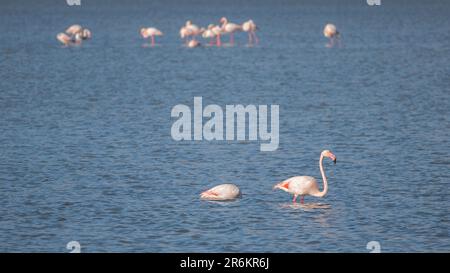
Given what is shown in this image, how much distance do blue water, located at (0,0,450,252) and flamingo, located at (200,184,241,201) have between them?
0.18 meters

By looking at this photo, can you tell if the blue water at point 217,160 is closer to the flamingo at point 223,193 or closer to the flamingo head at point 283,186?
the flamingo at point 223,193

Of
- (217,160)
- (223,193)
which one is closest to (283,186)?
(223,193)

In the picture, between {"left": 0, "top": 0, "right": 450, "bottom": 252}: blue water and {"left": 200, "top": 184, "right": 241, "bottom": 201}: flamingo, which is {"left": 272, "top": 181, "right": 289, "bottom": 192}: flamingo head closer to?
{"left": 0, "top": 0, "right": 450, "bottom": 252}: blue water

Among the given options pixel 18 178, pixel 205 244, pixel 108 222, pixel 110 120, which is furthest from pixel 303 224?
pixel 110 120

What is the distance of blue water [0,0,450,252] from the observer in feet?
75.0

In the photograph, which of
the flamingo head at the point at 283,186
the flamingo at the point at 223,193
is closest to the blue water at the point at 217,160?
the flamingo at the point at 223,193

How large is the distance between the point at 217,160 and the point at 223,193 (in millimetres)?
6249

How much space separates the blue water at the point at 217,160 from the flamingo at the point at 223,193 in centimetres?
18

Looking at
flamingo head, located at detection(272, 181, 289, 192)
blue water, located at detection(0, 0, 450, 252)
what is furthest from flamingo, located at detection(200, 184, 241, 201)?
flamingo head, located at detection(272, 181, 289, 192)

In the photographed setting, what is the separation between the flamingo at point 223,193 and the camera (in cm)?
2550

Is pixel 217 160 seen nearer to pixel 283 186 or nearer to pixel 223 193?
pixel 223 193

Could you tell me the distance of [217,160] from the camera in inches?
1249
